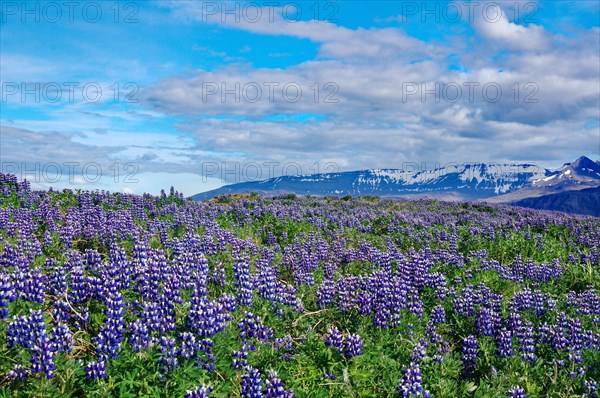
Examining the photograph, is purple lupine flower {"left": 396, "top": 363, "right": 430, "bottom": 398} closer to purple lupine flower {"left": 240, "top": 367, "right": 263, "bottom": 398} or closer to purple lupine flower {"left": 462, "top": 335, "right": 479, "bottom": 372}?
purple lupine flower {"left": 240, "top": 367, "right": 263, "bottom": 398}

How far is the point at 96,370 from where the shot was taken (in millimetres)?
4770

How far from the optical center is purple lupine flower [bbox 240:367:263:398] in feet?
16.1

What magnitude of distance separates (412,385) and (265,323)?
2196 millimetres

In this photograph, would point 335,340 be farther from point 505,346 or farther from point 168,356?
point 505,346

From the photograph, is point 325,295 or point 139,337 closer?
point 139,337

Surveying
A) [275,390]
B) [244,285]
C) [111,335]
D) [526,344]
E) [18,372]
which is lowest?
[526,344]

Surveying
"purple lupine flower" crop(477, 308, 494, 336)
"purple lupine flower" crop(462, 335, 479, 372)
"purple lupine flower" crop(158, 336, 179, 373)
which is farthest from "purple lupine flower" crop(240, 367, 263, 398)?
"purple lupine flower" crop(477, 308, 494, 336)

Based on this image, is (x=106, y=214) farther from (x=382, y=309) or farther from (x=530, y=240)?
(x=530, y=240)

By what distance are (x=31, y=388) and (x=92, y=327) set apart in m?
1.62

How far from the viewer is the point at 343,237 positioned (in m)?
15.2

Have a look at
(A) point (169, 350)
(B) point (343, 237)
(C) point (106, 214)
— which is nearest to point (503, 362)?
(A) point (169, 350)

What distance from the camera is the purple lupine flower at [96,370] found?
476cm

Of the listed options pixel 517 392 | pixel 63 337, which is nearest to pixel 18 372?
pixel 63 337

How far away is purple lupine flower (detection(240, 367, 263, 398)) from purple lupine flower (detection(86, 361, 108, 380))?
1.35 meters
